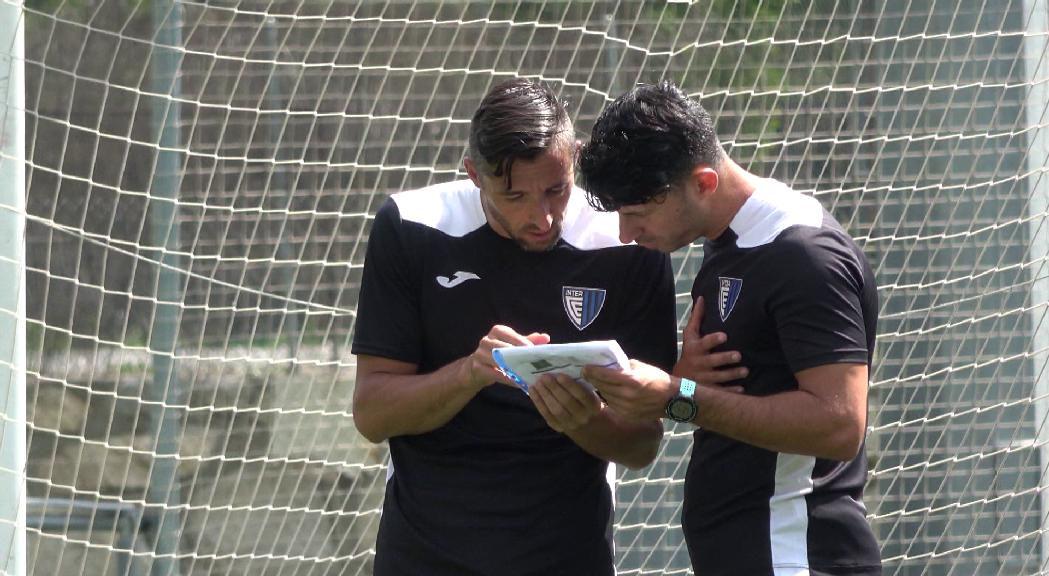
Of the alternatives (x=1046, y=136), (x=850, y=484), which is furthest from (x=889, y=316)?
(x=850, y=484)

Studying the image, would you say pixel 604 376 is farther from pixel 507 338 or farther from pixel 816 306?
pixel 816 306

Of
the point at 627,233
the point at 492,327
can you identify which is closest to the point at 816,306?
the point at 627,233

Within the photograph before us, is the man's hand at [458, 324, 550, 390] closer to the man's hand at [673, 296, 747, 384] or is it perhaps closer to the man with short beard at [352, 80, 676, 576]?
the man with short beard at [352, 80, 676, 576]

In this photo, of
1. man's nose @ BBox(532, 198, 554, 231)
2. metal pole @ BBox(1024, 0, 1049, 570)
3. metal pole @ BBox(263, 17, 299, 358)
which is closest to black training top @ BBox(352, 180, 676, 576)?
man's nose @ BBox(532, 198, 554, 231)

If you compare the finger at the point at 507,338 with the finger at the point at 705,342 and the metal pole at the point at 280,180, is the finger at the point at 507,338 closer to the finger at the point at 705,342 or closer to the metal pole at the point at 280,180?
the finger at the point at 705,342

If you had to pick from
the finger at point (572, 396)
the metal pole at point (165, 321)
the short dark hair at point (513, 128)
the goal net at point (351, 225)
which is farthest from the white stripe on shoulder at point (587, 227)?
the metal pole at point (165, 321)

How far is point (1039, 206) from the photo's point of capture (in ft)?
12.8

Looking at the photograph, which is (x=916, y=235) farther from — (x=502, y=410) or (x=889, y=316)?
(x=502, y=410)

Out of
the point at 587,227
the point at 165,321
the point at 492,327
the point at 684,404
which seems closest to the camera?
the point at 684,404

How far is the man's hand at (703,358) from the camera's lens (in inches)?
85.4

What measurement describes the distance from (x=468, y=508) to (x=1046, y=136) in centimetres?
246

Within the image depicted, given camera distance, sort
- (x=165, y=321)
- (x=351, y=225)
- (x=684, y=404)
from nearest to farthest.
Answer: (x=684, y=404), (x=165, y=321), (x=351, y=225)

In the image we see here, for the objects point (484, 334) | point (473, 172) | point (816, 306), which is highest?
point (816, 306)

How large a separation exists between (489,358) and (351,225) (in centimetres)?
176
